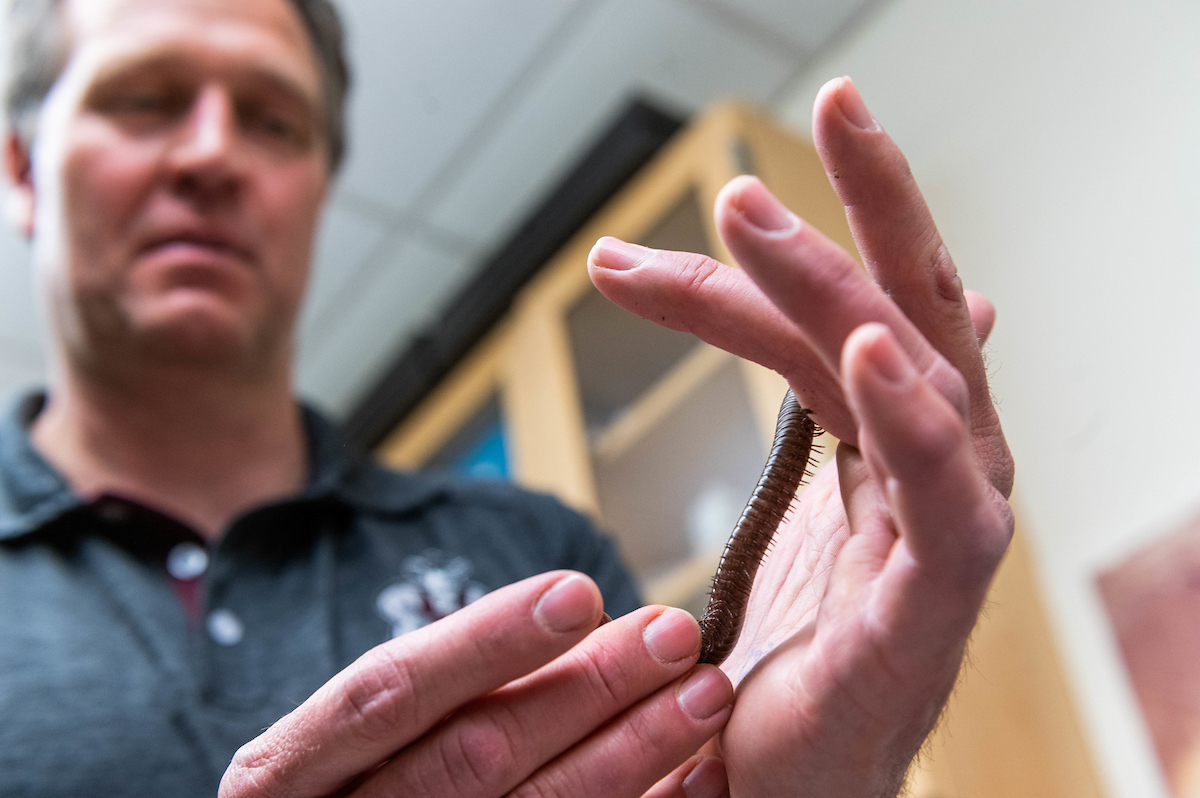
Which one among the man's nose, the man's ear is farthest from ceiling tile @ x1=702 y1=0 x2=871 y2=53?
the man's ear

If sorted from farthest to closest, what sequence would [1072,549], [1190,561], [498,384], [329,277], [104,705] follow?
[329,277]
[498,384]
[1072,549]
[1190,561]
[104,705]

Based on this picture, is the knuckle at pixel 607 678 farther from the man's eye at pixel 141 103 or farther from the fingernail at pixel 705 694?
the man's eye at pixel 141 103

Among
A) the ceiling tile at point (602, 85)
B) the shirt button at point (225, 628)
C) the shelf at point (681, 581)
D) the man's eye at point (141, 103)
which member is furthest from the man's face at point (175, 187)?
the ceiling tile at point (602, 85)

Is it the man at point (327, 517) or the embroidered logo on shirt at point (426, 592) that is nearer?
the man at point (327, 517)

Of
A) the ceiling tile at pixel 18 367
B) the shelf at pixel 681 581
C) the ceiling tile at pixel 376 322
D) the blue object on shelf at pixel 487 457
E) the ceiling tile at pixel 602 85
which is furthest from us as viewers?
the ceiling tile at pixel 18 367

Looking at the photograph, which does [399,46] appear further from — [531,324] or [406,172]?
[531,324]

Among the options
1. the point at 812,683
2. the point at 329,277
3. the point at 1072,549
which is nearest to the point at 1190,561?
the point at 1072,549

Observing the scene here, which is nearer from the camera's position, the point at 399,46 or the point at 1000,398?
the point at 1000,398

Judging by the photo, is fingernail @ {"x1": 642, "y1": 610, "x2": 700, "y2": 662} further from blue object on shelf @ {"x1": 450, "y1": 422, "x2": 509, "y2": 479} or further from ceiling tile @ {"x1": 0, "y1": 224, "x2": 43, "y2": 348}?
ceiling tile @ {"x1": 0, "y1": 224, "x2": 43, "y2": 348}
